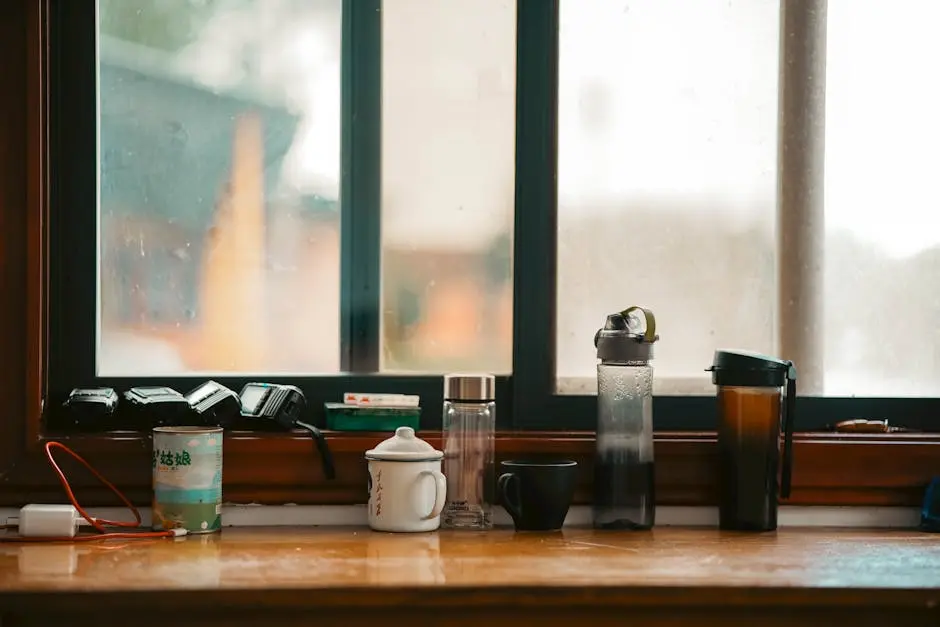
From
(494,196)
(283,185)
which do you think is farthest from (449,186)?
(283,185)

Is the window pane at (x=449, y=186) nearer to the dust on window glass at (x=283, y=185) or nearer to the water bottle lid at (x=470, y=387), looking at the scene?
the dust on window glass at (x=283, y=185)

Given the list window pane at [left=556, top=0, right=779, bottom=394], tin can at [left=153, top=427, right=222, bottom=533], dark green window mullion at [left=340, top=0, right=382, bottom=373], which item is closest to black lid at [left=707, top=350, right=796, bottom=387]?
window pane at [left=556, top=0, right=779, bottom=394]

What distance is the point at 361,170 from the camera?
1.82 meters

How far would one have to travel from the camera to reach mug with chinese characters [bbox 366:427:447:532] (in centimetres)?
158

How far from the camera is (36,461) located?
5.42ft

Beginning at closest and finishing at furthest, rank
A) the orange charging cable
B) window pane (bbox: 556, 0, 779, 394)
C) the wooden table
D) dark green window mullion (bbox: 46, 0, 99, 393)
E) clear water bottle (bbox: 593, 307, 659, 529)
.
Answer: the wooden table < the orange charging cable < clear water bottle (bbox: 593, 307, 659, 529) < dark green window mullion (bbox: 46, 0, 99, 393) < window pane (bbox: 556, 0, 779, 394)

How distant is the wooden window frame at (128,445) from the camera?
5.44 ft

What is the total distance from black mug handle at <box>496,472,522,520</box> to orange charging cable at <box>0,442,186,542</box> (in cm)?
46

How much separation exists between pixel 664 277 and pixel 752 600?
0.75m

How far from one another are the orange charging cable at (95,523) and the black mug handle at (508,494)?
0.46 metres

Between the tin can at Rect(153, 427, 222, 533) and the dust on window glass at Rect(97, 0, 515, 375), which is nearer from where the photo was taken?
the tin can at Rect(153, 427, 222, 533)

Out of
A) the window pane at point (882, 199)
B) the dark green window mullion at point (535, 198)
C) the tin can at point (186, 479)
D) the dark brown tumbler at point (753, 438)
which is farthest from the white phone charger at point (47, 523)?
the window pane at point (882, 199)

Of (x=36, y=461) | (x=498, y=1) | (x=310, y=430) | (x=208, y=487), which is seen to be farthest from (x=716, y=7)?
(x=36, y=461)

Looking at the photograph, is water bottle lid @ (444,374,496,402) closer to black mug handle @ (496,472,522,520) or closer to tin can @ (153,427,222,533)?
black mug handle @ (496,472,522,520)
